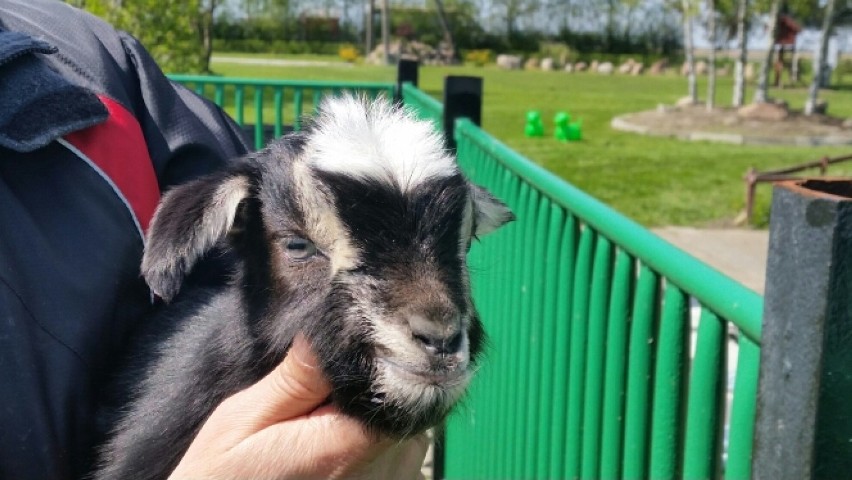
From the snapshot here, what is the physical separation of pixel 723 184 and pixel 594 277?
10730 millimetres

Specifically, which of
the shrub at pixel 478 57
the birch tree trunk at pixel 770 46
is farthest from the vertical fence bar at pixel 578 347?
the shrub at pixel 478 57

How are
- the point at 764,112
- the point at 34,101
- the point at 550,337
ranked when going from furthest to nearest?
the point at 764,112, the point at 550,337, the point at 34,101

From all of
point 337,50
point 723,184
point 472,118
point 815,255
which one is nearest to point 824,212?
point 815,255

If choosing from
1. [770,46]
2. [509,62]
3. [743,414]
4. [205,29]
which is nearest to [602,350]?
[743,414]

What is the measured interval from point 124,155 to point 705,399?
1.10 meters

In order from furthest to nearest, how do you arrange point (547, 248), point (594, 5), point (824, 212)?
point (594, 5), point (547, 248), point (824, 212)

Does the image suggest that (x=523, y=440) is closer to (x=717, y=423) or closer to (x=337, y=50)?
(x=717, y=423)

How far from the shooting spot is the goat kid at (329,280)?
56.2 inches

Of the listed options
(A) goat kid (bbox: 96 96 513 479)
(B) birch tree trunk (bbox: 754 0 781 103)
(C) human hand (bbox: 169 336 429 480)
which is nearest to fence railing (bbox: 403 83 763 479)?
(A) goat kid (bbox: 96 96 513 479)

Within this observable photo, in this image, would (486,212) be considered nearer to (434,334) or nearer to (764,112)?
(434,334)

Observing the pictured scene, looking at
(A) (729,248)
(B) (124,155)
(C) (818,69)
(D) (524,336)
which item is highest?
(C) (818,69)

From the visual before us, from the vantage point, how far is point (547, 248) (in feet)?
8.39

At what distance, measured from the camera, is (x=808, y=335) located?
44.6 inches

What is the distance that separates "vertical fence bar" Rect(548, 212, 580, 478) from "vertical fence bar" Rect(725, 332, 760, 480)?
32.8 inches
